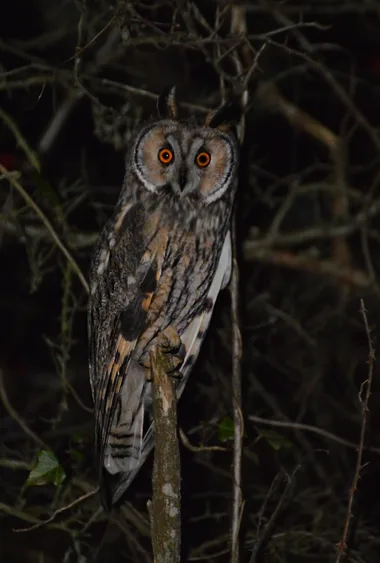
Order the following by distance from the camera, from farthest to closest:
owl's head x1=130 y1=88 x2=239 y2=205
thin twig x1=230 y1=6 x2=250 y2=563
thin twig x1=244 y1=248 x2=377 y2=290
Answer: thin twig x1=244 y1=248 x2=377 y2=290 < owl's head x1=130 y1=88 x2=239 y2=205 < thin twig x1=230 y1=6 x2=250 y2=563

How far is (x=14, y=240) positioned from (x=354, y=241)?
249 centimetres

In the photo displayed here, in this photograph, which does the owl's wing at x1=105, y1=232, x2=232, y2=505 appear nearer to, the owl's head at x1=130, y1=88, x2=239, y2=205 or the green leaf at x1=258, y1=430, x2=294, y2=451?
the owl's head at x1=130, y1=88, x2=239, y2=205

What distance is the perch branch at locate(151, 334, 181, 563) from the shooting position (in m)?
2.12

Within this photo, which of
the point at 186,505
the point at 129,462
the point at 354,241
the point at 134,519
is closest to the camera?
the point at 129,462

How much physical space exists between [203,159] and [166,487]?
3.60 ft

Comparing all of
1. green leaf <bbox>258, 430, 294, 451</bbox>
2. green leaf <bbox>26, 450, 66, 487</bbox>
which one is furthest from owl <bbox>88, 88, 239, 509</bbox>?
green leaf <bbox>258, 430, 294, 451</bbox>

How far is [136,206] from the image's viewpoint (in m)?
2.77

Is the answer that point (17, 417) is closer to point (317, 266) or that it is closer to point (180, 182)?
point (180, 182)

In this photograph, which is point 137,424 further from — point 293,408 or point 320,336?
point 320,336

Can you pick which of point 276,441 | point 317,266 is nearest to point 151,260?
point 276,441

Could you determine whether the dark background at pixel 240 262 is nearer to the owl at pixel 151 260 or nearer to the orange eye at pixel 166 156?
the owl at pixel 151 260

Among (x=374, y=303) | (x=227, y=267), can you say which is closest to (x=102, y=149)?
(x=374, y=303)

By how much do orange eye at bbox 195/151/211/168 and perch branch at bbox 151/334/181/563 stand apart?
0.83 metres

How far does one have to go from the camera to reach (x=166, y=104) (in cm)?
279
